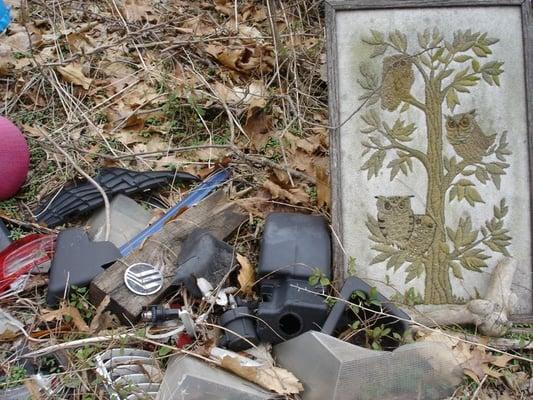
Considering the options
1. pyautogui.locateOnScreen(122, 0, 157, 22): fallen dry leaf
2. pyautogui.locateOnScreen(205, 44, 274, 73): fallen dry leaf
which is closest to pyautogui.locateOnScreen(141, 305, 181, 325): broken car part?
pyautogui.locateOnScreen(205, 44, 274, 73): fallen dry leaf

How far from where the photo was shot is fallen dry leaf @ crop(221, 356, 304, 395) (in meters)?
2.32

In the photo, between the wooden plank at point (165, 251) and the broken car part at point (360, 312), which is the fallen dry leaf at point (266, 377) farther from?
the wooden plank at point (165, 251)

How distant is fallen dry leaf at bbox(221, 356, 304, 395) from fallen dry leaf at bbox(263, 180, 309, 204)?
85 centimetres

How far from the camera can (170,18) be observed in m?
3.84

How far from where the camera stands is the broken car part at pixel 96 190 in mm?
2943

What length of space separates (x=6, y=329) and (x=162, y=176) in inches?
37.1

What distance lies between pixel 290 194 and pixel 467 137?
82 centimetres

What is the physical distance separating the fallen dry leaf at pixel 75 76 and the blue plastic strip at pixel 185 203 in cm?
89

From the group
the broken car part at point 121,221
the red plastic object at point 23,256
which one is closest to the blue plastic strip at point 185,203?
the broken car part at point 121,221

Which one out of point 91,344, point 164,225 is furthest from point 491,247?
point 91,344

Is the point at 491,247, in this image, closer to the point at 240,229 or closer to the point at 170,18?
the point at 240,229

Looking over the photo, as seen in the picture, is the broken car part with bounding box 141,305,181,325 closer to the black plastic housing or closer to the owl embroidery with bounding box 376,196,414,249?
the black plastic housing

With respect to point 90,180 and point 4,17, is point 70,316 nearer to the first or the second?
point 90,180

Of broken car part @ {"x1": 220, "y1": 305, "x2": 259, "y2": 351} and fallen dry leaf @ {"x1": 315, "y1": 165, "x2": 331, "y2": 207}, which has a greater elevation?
fallen dry leaf @ {"x1": 315, "y1": 165, "x2": 331, "y2": 207}
